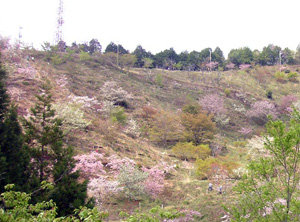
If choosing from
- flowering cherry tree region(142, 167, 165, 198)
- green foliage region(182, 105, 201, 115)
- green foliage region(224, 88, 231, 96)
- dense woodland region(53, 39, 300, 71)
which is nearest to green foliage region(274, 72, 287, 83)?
dense woodland region(53, 39, 300, 71)

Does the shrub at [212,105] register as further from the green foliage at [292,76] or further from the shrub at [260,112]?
the green foliage at [292,76]

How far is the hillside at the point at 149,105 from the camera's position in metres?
15.1

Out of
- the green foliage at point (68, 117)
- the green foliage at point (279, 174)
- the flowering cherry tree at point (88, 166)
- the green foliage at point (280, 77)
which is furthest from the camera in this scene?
the green foliage at point (280, 77)

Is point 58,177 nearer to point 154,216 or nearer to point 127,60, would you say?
point 154,216

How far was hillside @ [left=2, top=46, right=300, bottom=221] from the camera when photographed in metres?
15.1

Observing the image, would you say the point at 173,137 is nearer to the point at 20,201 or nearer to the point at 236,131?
the point at 236,131

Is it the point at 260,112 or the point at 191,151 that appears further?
the point at 260,112

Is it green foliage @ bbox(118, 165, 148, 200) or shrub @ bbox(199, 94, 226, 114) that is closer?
green foliage @ bbox(118, 165, 148, 200)

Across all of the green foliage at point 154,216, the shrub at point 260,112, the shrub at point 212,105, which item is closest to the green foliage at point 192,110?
the shrub at point 212,105

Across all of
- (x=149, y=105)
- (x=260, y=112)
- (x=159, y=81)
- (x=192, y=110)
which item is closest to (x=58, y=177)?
(x=192, y=110)

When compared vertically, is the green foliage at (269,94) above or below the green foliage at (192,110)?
above

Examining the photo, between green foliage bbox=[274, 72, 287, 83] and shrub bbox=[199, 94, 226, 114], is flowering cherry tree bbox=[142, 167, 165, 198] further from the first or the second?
green foliage bbox=[274, 72, 287, 83]

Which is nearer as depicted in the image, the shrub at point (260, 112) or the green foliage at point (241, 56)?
the shrub at point (260, 112)

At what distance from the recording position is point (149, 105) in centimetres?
3466
